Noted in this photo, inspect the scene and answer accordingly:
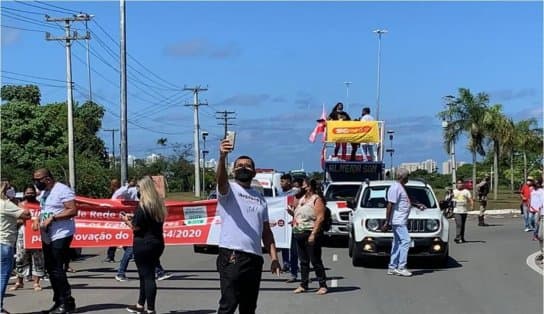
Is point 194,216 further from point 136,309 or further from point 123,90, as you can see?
point 123,90

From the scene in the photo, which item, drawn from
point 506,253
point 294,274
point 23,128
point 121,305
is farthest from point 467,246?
point 23,128

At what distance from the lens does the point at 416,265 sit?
16000mm

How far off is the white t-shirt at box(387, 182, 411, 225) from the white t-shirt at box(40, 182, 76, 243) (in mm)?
6250

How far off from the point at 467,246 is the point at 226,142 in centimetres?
1552

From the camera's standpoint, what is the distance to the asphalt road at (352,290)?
1058cm

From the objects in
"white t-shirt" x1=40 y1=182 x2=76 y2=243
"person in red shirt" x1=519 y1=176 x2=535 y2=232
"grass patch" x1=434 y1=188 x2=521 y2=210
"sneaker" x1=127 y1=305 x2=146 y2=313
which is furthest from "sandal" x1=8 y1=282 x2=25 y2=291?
"grass patch" x1=434 y1=188 x2=521 y2=210

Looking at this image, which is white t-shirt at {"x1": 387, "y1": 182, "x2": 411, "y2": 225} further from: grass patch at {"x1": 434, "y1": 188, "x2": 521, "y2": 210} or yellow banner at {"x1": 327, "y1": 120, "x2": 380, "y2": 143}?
grass patch at {"x1": 434, "y1": 188, "x2": 521, "y2": 210}

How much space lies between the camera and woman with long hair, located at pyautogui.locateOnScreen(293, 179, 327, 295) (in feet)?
39.2

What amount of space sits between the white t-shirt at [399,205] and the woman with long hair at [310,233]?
2.16 m

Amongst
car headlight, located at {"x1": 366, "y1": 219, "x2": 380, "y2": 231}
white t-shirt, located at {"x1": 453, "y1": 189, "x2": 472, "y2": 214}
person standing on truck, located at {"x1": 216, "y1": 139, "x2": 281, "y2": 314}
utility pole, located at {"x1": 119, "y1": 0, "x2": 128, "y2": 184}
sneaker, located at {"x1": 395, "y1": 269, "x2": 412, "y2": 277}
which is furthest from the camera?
utility pole, located at {"x1": 119, "y1": 0, "x2": 128, "y2": 184}

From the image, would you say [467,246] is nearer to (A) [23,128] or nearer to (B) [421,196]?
(B) [421,196]

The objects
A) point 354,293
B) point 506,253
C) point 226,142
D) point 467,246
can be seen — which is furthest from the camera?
point 467,246

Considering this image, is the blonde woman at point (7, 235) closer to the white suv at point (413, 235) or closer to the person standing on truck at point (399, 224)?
the person standing on truck at point (399, 224)

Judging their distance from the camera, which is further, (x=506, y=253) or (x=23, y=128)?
(x=23, y=128)
